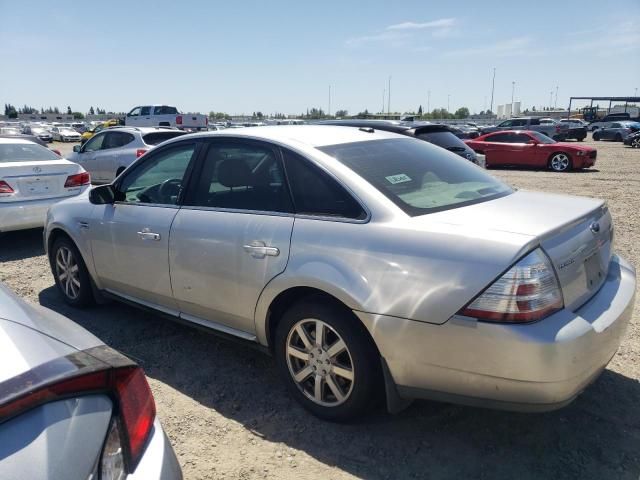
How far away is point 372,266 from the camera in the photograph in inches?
101

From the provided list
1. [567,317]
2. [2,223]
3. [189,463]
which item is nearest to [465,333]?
[567,317]

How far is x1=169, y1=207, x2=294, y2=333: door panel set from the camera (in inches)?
119

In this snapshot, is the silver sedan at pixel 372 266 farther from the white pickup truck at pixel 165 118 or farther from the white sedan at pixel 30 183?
the white pickup truck at pixel 165 118

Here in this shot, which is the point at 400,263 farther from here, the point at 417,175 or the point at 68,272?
the point at 68,272

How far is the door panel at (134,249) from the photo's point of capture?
3.67 metres

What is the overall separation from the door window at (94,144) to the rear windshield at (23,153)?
4183 millimetres

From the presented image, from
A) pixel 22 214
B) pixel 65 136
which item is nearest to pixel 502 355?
pixel 22 214

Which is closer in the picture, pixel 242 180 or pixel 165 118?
pixel 242 180

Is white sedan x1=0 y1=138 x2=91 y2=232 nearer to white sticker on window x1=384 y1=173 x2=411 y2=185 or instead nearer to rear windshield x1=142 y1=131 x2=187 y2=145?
rear windshield x1=142 y1=131 x2=187 y2=145

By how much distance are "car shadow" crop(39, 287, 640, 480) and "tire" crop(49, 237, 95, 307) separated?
4.17ft

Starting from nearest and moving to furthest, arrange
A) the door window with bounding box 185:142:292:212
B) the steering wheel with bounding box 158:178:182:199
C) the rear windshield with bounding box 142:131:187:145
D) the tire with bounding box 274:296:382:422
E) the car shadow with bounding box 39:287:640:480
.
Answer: the car shadow with bounding box 39:287:640:480 → the tire with bounding box 274:296:382:422 → the door window with bounding box 185:142:292:212 → the steering wheel with bounding box 158:178:182:199 → the rear windshield with bounding box 142:131:187:145

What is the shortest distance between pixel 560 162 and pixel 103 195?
1637cm

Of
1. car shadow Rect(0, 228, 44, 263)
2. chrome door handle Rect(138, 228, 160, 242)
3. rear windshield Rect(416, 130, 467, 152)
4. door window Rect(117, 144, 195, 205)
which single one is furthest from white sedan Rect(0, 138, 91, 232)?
rear windshield Rect(416, 130, 467, 152)

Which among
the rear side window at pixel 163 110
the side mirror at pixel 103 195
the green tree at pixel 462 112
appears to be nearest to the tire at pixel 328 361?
the side mirror at pixel 103 195
